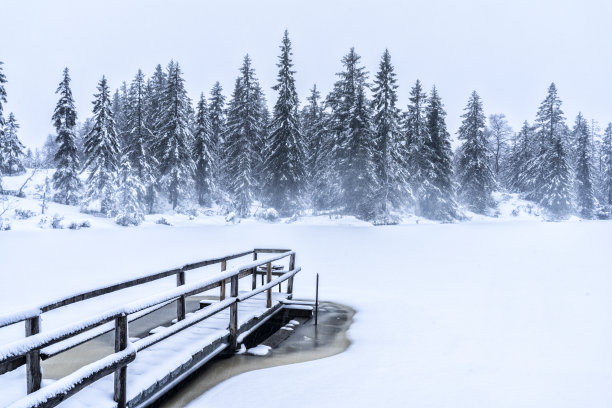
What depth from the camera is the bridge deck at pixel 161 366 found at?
4.51 m

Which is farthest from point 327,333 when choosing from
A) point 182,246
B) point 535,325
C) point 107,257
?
point 182,246

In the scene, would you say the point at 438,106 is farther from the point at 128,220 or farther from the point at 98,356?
the point at 98,356

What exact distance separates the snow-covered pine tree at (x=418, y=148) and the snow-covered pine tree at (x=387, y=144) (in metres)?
4.34

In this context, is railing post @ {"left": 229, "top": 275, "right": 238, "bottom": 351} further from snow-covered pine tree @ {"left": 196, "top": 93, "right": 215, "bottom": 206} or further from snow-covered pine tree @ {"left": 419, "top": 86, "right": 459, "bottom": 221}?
snow-covered pine tree @ {"left": 419, "top": 86, "right": 459, "bottom": 221}

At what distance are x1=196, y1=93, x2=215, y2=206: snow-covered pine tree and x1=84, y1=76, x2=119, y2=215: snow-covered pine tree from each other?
8.33 m

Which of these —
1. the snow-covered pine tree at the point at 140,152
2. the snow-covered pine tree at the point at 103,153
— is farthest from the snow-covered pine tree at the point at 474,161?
the snow-covered pine tree at the point at 103,153

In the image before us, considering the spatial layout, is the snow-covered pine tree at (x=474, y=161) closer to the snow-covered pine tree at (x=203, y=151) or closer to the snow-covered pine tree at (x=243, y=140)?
the snow-covered pine tree at (x=243, y=140)

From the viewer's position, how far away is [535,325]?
9.11m

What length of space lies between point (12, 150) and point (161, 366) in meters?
64.9

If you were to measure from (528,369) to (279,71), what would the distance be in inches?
1653

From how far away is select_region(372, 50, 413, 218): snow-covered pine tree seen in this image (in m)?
42.9

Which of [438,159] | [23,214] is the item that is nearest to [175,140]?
[23,214]

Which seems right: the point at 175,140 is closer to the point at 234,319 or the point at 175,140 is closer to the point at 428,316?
the point at 428,316

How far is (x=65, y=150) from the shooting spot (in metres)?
44.8
